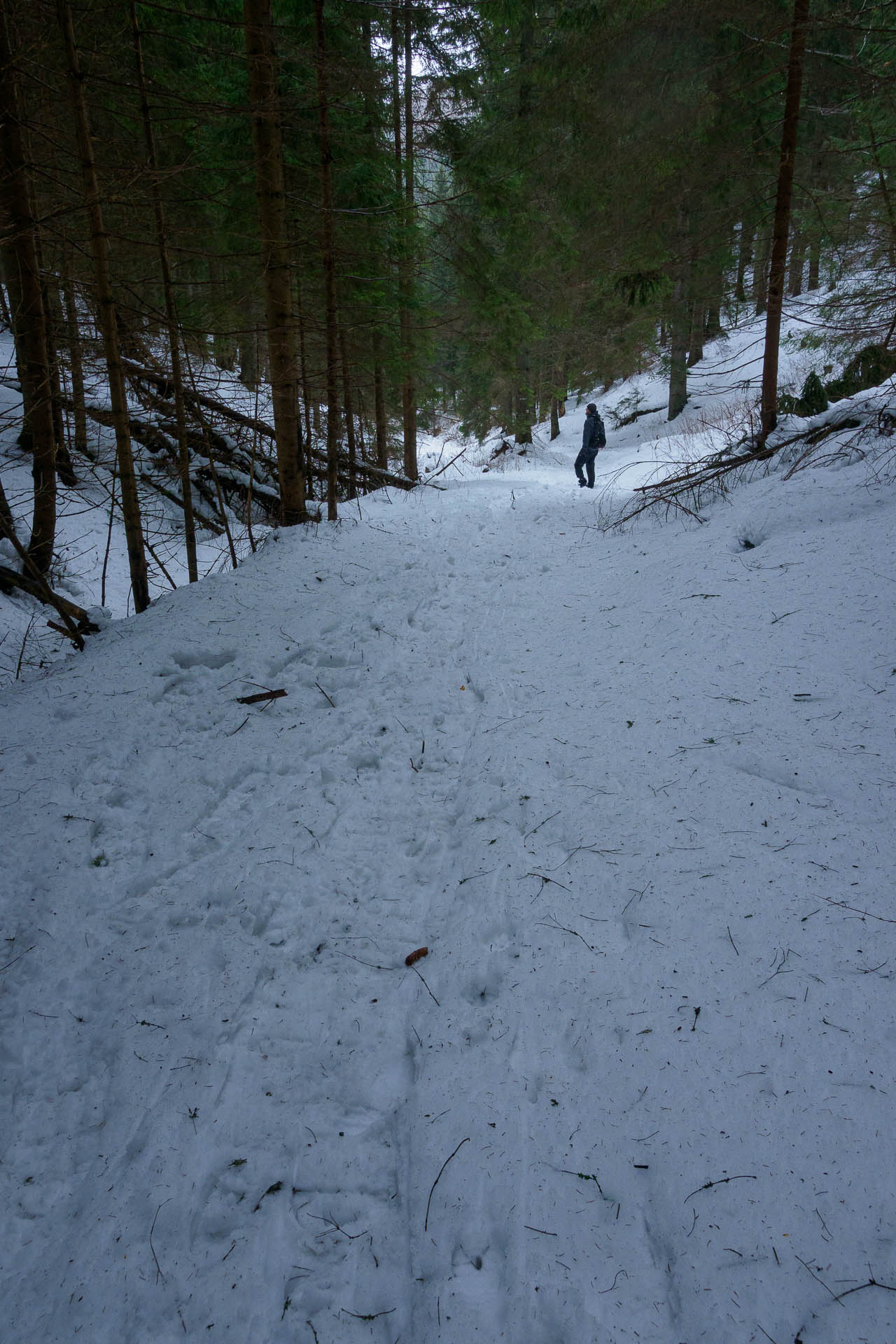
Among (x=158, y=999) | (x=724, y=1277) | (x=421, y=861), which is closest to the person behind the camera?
(x=724, y=1277)

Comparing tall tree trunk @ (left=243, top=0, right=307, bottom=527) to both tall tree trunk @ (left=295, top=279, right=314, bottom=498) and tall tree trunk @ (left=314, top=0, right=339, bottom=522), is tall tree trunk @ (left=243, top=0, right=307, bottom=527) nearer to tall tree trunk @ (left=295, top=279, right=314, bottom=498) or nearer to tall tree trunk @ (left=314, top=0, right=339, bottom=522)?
tall tree trunk @ (left=314, top=0, right=339, bottom=522)

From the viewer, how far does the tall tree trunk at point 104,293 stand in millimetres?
4902

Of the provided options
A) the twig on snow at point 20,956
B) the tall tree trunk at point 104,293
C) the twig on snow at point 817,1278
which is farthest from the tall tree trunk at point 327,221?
the twig on snow at point 817,1278

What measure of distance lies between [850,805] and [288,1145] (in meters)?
2.73

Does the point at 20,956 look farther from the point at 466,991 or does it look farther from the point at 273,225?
the point at 273,225

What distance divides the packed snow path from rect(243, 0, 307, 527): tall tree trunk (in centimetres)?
422

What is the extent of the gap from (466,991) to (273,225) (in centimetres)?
824

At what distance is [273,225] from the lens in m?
6.78

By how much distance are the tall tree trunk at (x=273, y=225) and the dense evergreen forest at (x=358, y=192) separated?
0.03m

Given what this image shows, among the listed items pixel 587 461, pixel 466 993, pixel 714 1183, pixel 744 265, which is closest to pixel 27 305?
pixel 466 993

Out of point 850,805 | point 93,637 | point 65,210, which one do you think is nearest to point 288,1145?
point 850,805

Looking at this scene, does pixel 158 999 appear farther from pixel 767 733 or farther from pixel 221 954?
pixel 767 733

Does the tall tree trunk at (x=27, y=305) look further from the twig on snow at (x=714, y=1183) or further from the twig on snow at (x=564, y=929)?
the twig on snow at (x=714, y=1183)

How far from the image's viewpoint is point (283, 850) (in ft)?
→ 10.3
